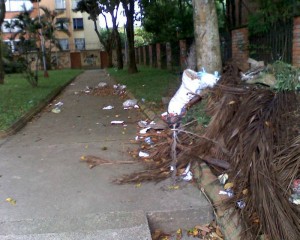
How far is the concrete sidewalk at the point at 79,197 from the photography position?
12.1 ft

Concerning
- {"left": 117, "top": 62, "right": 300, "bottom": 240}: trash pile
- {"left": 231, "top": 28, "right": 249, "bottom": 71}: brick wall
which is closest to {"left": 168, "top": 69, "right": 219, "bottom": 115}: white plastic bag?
{"left": 117, "top": 62, "right": 300, "bottom": 240}: trash pile

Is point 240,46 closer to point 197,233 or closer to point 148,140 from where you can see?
point 148,140

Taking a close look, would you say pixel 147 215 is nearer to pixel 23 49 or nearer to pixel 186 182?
pixel 186 182

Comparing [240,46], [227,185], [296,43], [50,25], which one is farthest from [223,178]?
[50,25]

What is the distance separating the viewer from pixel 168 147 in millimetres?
5496

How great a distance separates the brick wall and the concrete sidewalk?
535cm

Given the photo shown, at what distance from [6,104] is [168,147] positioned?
24.2ft

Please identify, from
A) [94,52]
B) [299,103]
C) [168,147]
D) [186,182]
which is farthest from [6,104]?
[94,52]

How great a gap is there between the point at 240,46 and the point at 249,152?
7.63 metres

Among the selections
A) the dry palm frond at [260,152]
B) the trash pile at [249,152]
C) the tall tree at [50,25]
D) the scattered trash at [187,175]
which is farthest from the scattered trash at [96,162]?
the tall tree at [50,25]

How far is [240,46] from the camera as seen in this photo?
11.3 metres

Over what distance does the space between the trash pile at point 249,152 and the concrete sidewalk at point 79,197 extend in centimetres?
34

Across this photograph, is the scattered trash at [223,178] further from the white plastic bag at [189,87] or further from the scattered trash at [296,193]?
the white plastic bag at [189,87]

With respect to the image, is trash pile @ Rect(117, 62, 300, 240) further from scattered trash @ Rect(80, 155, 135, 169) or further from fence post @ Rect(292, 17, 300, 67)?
fence post @ Rect(292, 17, 300, 67)
